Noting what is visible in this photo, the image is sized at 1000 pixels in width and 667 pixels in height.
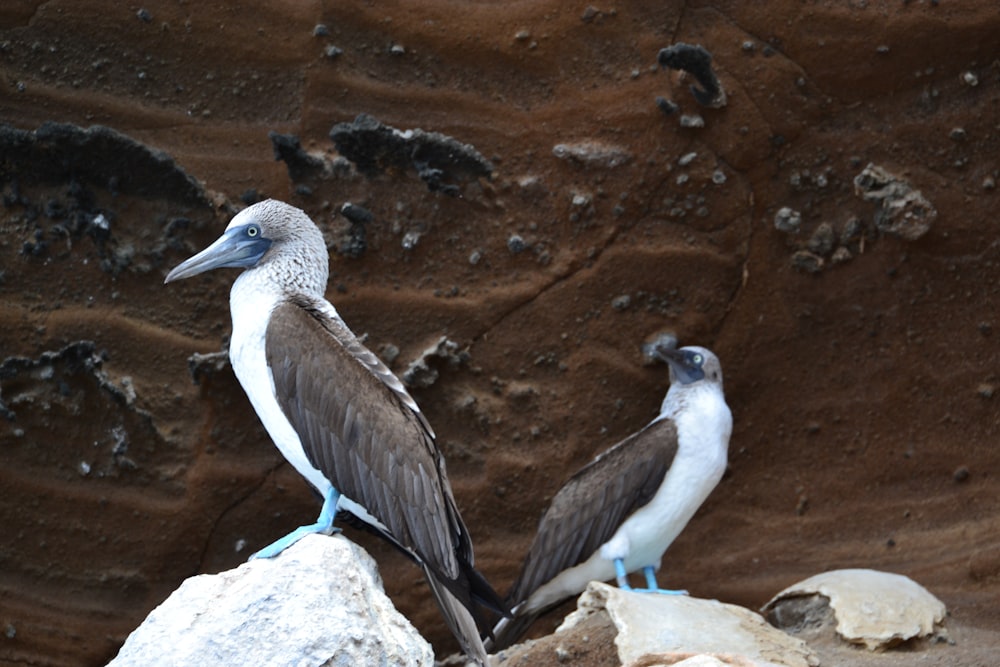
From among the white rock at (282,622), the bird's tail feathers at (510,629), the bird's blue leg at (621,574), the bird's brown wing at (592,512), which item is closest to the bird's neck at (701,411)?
the bird's brown wing at (592,512)

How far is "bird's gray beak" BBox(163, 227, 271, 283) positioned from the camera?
5621 millimetres

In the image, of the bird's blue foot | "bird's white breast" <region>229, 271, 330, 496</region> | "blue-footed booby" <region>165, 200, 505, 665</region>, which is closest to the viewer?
"blue-footed booby" <region>165, 200, 505, 665</region>

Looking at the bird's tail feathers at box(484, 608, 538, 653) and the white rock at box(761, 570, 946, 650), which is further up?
the white rock at box(761, 570, 946, 650)

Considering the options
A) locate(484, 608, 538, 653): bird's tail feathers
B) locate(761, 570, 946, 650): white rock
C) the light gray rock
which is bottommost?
locate(484, 608, 538, 653): bird's tail feathers

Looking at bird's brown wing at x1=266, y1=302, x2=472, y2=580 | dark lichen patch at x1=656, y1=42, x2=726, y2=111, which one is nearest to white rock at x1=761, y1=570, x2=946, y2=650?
bird's brown wing at x1=266, y1=302, x2=472, y2=580

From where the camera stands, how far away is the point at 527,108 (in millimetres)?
7348

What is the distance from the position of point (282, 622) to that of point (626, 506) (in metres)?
3.04

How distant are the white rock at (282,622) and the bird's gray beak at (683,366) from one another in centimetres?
306

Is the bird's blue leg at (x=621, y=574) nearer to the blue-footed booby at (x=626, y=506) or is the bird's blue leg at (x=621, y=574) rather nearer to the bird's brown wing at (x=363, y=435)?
the blue-footed booby at (x=626, y=506)

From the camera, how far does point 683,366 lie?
23.3ft

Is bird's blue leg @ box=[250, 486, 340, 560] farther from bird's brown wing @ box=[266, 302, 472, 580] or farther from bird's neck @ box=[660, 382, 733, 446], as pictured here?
bird's neck @ box=[660, 382, 733, 446]

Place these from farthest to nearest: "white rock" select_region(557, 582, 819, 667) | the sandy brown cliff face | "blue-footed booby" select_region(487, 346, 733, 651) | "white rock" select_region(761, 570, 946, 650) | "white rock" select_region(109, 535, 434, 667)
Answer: the sandy brown cliff face → "blue-footed booby" select_region(487, 346, 733, 651) → "white rock" select_region(761, 570, 946, 650) → "white rock" select_region(557, 582, 819, 667) → "white rock" select_region(109, 535, 434, 667)

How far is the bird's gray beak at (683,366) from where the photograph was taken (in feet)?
23.2

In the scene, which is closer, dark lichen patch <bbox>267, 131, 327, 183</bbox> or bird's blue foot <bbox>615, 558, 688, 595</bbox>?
bird's blue foot <bbox>615, 558, 688, 595</bbox>
